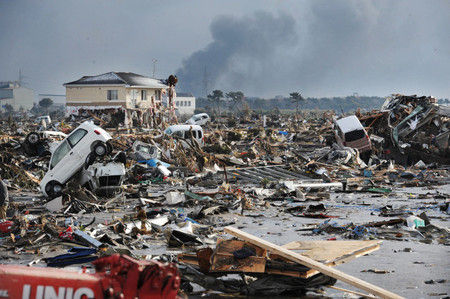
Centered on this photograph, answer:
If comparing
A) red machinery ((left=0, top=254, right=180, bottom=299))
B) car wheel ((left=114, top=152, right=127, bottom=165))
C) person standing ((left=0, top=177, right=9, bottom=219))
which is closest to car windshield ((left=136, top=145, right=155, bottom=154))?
car wheel ((left=114, top=152, right=127, bottom=165))

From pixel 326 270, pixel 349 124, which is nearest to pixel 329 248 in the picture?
pixel 326 270

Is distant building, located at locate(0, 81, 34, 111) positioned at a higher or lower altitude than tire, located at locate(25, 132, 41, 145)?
higher

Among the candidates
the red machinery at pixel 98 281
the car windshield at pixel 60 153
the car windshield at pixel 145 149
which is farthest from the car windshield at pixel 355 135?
the red machinery at pixel 98 281

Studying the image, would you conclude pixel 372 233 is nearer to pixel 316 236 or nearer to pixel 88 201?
pixel 316 236

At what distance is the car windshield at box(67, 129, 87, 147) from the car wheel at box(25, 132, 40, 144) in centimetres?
906

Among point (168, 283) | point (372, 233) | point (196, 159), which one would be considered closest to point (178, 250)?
point (372, 233)

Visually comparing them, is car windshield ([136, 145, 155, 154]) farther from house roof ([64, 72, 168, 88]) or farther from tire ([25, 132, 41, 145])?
house roof ([64, 72, 168, 88])

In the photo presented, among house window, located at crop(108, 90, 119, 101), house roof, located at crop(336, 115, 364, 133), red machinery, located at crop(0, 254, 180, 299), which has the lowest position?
red machinery, located at crop(0, 254, 180, 299)

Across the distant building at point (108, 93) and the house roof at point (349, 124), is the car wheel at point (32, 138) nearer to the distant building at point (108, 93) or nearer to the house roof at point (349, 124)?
the house roof at point (349, 124)

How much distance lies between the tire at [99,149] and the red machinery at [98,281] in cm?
983

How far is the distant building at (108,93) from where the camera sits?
57.5 meters

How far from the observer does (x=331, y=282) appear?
20.1ft

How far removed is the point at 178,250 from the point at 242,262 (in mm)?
2563

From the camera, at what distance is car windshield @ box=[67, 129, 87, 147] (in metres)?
13.5
